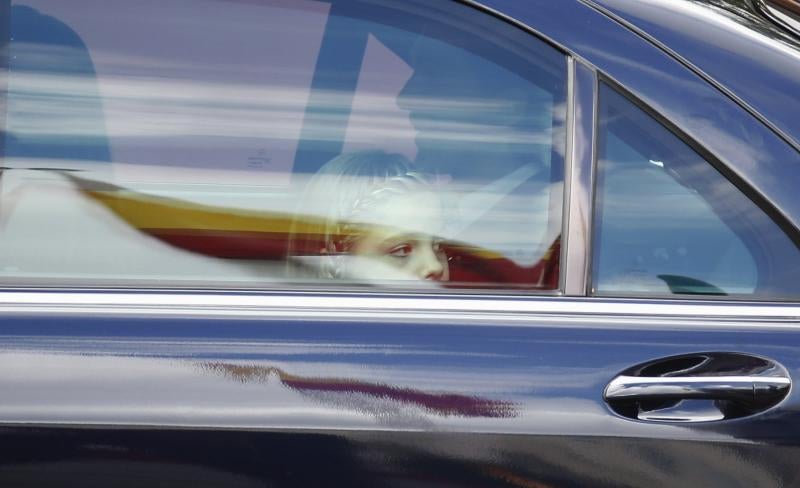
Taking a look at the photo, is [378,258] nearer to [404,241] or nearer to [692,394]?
[404,241]

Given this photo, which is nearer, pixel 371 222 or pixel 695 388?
pixel 695 388

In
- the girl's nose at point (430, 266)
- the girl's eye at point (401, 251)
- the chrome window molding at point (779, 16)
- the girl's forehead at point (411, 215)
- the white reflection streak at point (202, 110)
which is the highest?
the chrome window molding at point (779, 16)

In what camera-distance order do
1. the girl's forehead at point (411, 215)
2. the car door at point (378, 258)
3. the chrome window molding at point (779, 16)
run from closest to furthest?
the car door at point (378, 258) < the girl's forehead at point (411, 215) < the chrome window molding at point (779, 16)

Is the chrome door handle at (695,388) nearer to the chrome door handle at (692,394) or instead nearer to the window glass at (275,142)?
the chrome door handle at (692,394)

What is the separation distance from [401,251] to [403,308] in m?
0.14

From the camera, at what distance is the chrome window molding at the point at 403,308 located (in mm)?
1519

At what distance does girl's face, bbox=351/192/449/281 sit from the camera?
5.37ft

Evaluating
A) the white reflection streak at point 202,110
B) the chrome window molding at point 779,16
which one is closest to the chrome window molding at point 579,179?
the white reflection streak at point 202,110

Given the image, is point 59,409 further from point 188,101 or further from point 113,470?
point 188,101

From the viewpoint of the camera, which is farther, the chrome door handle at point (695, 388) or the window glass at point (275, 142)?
the window glass at point (275, 142)

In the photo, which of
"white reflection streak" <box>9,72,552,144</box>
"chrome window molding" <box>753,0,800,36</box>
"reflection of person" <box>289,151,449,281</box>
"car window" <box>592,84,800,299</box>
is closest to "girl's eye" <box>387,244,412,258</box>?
"reflection of person" <box>289,151,449,281</box>

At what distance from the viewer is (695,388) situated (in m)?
1.46

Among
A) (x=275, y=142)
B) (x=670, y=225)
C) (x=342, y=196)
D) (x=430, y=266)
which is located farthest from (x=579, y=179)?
(x=275, y=142)

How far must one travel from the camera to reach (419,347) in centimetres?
148
